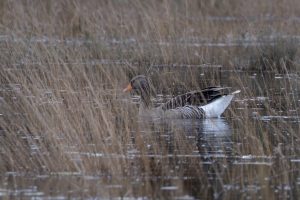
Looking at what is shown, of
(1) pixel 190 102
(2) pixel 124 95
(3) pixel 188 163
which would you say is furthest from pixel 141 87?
(3) pixel 188 163

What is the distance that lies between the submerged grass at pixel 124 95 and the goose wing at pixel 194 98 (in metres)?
0.45

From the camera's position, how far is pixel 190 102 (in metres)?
14.1

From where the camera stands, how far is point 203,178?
9047 mm

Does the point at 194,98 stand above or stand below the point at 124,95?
below

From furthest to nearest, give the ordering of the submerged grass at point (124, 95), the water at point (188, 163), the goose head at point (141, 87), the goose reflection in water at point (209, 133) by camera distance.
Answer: the goose head at point (141, 87)
the goose reflection in water at point (209, 133)
the submerged grass at point (124, 95)
the water at point (188, 163)

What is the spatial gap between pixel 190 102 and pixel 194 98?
0.10 metres

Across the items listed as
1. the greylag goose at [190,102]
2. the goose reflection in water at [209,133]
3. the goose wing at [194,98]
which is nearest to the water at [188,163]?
the goose reflection in water at [209,133]

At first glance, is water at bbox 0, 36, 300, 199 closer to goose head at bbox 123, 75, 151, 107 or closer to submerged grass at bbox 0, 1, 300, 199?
submerged grass at bbox 0, 1, 300, 199

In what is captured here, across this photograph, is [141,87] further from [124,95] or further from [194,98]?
[194,98]

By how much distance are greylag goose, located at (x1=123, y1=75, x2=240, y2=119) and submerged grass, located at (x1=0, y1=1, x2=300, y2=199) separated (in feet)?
0.97

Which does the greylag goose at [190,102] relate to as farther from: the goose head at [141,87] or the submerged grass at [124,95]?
the submerged grass at [124,95]

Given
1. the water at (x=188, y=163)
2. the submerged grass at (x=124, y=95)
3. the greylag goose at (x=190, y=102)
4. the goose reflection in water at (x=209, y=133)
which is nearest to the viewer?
the water at (x=188, y=163)

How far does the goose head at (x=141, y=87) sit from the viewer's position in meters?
14.0

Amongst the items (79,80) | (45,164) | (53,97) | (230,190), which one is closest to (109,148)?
(45,164)
